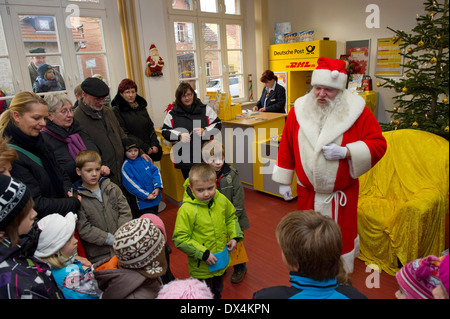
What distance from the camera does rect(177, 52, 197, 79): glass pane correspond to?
5.34 meters

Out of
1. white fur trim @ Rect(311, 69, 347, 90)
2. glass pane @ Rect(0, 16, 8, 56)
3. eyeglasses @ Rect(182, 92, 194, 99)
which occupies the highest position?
glass pane @ Rect(0, 16, 8, 56)

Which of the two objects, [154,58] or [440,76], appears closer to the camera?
[440,76]

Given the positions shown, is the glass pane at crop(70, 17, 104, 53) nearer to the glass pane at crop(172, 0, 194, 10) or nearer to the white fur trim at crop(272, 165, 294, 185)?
the glass pane at crop(172, 0, 194, 10)

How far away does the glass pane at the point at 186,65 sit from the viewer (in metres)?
5.34

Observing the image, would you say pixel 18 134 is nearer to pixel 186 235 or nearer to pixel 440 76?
pixel 186 235

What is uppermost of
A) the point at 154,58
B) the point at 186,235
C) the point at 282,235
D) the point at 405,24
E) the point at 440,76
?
the point at 405,24

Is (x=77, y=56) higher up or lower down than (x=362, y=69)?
higher up

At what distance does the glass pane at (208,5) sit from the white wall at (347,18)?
1199mm

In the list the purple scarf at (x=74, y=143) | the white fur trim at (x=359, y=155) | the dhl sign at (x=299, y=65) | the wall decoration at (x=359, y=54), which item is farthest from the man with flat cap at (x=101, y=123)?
the wall decoration at (x=359, y=54)

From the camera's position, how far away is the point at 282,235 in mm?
1073

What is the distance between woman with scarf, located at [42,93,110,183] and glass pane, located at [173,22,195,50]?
3415 millimetres

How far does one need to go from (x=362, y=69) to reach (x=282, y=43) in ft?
5.29

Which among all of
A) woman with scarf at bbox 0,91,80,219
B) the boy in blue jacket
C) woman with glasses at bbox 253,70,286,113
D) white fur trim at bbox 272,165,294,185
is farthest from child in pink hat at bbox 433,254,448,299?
woman with glasses at bbox 253,70,286,113

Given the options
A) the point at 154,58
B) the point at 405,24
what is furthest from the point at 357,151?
the point at 405,24
